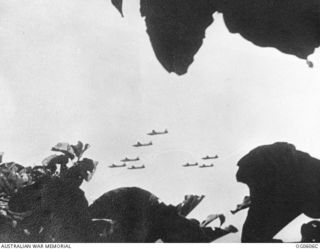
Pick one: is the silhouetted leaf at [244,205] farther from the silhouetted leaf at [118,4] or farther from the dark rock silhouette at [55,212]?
the silhouetted leaf at [118,4]

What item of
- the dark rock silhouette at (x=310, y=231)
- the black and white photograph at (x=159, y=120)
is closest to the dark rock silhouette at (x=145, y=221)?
the black and white photograph at (x=159, y=120)

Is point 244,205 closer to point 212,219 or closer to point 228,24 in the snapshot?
point 212,219

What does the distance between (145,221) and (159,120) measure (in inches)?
8.2

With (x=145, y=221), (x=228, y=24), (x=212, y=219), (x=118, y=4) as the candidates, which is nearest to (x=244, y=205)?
(x=212, y=219)

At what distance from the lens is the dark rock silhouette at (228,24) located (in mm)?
657

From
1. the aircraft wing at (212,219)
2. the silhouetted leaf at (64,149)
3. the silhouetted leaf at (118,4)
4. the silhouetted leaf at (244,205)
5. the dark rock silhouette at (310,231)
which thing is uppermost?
the silhouetted leaf at (118,4)

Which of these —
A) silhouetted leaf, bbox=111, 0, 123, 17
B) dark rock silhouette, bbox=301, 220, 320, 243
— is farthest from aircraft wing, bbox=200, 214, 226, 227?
silhouetted leaf, bbox=111, 0, 123, 17

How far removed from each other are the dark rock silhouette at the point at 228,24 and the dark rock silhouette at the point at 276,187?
202mm

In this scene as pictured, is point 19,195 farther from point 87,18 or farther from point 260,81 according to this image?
point 260,81

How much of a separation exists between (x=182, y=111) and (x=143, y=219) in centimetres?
23

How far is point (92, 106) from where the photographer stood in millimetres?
781

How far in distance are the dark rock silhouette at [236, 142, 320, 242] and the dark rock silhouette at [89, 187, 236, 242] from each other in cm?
7

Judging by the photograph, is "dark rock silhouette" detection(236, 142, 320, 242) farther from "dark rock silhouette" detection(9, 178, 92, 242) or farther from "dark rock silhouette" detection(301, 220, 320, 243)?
"dark rock silhouette" detection(9, 178, 92, 242)

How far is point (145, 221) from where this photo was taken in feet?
2.29
